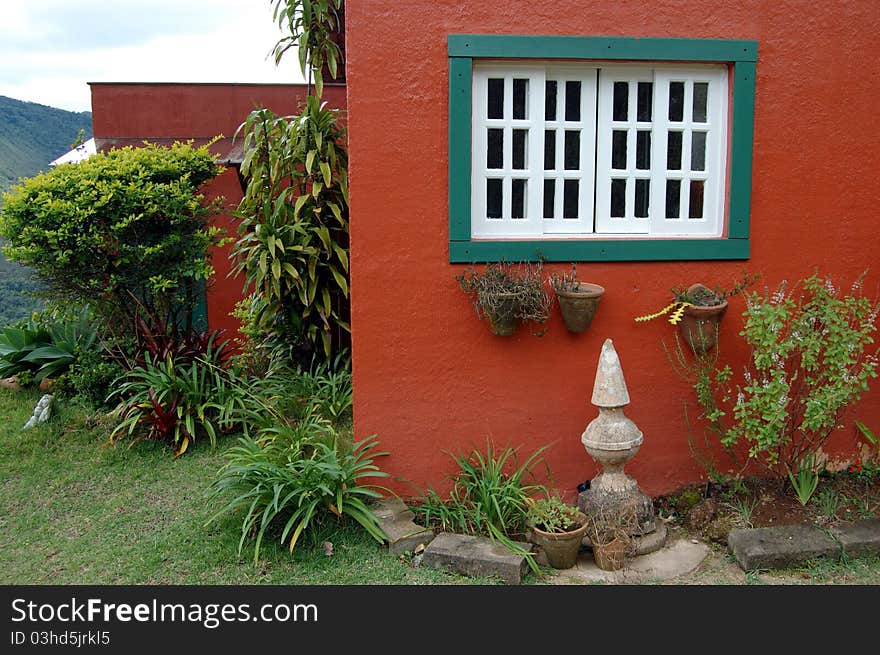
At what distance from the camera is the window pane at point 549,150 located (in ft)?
15.7

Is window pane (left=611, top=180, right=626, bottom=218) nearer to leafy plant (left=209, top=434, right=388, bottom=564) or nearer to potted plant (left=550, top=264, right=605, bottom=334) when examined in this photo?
potted plant (left=550, top=264, right=605, bottom=334)

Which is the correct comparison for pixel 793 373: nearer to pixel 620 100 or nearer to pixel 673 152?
pixel 673 152

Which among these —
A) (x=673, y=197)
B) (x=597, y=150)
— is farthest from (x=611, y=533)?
(x=597, y=150)

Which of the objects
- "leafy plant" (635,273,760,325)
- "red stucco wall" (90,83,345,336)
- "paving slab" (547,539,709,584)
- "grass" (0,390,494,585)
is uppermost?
"red stucco wall" (90,83,345,336)

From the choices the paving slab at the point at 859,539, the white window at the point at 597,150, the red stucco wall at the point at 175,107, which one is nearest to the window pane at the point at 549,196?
the white window at the point at 597,150

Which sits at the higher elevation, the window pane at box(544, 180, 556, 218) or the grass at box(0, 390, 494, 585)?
the window pane at box(544, 180, 556, 218)

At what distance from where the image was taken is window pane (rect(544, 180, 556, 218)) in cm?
483

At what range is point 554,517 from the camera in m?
4.32

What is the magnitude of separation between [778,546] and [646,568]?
0.74 metres

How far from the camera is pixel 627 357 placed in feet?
16.0

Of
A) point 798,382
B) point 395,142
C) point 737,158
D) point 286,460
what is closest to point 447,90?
point 395,142

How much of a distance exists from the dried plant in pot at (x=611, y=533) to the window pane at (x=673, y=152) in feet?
6.95

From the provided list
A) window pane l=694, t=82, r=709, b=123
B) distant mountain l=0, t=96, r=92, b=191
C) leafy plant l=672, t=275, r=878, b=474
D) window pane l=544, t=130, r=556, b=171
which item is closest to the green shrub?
window pane l=544, t=130, r=556, b=171

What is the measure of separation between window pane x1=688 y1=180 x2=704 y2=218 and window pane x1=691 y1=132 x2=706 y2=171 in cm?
10
